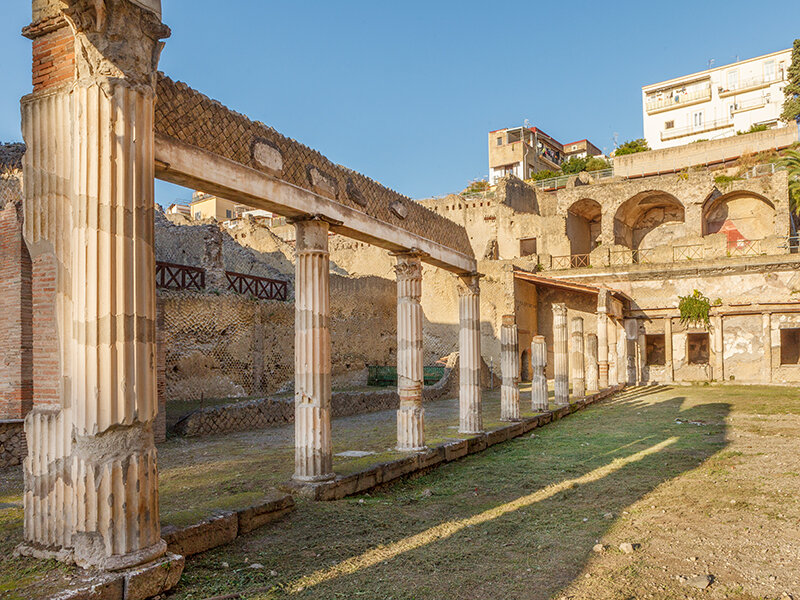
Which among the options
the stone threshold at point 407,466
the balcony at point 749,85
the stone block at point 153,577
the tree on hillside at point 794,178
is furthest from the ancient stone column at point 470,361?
the balcony at point 749,85

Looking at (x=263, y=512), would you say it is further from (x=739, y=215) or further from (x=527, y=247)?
(x=739, y=215)

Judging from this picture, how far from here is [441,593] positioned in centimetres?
370

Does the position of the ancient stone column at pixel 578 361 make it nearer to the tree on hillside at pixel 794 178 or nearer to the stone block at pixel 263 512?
the stone block at pixel 263 512

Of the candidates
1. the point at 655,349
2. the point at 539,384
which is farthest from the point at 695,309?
the point at 539,384

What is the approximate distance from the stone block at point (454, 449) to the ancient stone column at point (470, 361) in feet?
2.43

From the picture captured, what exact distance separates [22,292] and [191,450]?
3.13m

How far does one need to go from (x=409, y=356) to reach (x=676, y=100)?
2031 inches

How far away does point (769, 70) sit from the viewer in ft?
154

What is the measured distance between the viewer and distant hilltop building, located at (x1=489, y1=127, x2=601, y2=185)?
4831 centimetres

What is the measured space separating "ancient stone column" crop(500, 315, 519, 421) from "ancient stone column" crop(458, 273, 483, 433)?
5.43 feet

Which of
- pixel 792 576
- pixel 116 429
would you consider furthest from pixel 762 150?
pixel 116 429

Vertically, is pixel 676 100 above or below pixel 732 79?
below

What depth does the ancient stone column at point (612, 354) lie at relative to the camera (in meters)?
21.9

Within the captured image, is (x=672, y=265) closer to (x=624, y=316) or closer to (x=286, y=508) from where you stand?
(x=624, y=316)
